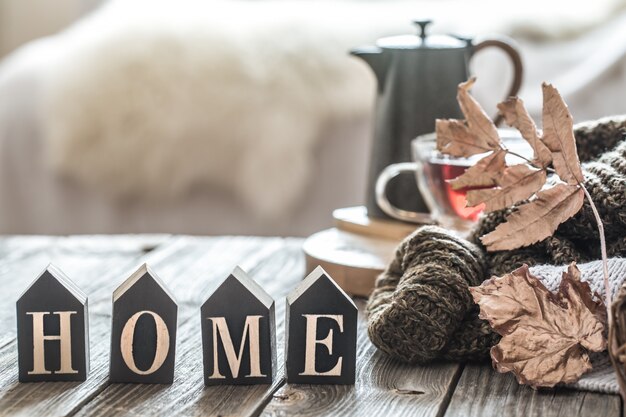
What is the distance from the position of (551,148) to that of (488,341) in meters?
0.16

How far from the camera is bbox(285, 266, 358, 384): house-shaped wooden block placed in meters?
0.70

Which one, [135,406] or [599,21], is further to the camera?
[599,21]

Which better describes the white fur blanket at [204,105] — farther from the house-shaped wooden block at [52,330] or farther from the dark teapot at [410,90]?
the house-shaped wooden block at [52,330]

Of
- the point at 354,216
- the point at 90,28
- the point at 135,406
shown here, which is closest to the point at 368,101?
the point at 90,28

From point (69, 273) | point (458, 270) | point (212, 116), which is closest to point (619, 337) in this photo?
point (458, 270)

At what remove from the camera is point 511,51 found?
129 centimetres

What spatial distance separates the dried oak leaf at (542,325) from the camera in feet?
2.24

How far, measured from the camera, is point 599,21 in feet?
8.05

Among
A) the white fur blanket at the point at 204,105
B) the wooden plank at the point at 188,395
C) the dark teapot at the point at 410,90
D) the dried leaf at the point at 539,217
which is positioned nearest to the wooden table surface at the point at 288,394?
the wooden plank at the point at 188,395

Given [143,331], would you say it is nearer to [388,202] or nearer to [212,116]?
[388,202]

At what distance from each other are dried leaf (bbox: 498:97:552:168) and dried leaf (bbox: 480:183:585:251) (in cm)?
2

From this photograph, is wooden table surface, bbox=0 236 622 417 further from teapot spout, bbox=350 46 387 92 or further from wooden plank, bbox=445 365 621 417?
teapot spout, bbox=350 46 387 92

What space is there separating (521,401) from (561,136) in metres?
0.20

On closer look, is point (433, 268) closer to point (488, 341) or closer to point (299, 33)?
point (488, 341)
